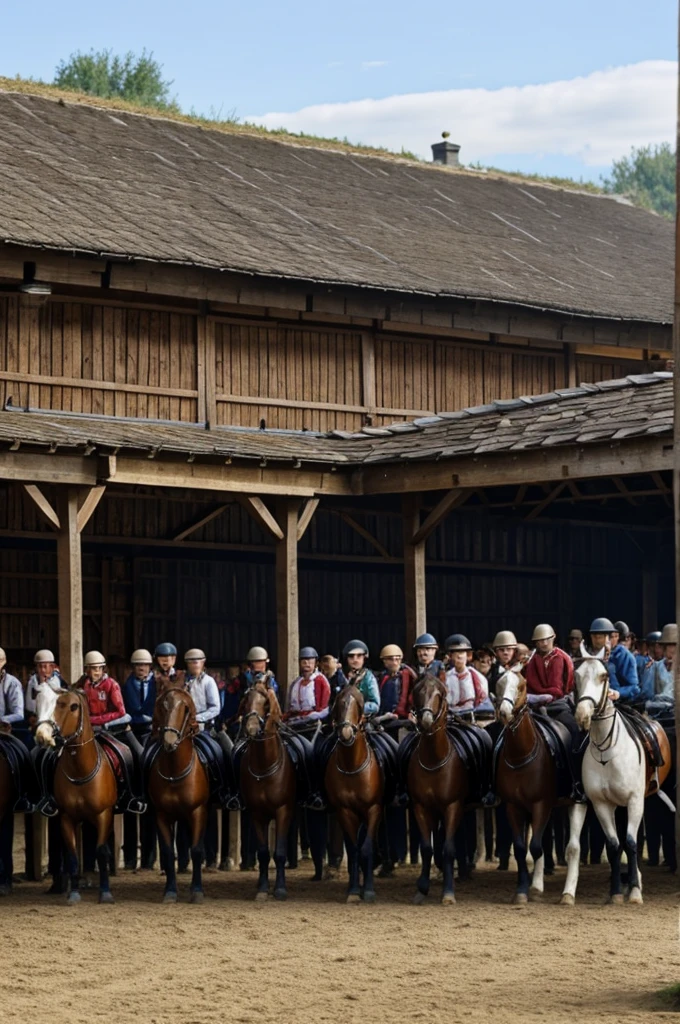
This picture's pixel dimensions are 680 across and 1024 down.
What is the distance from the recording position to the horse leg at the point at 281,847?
1530 centimetres

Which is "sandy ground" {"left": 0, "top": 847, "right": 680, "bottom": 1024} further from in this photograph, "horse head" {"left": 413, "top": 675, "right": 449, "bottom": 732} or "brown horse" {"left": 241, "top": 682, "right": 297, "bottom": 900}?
"horse head" {"left": 413, "top": 675, "right": 449, "bottom": 732}

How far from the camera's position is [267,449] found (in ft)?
68.7

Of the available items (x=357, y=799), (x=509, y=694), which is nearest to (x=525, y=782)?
(x=509, y=694)

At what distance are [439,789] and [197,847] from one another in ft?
7.20

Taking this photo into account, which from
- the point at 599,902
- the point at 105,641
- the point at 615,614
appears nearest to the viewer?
→ the point at 599,902

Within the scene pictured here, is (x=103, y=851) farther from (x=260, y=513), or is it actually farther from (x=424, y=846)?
(x=260, y=513)

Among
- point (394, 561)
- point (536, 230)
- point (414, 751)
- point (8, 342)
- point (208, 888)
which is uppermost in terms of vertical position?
point (536, 230)

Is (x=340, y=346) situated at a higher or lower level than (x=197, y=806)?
higher

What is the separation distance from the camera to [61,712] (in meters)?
14.6

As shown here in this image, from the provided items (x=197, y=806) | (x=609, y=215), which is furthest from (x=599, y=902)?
(x=609, y=215)

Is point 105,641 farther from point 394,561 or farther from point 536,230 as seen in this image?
point 536,230

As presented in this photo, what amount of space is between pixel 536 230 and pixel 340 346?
24.1 ft

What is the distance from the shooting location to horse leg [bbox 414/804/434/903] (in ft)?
48.9

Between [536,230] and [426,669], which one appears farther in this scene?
[536,230]
